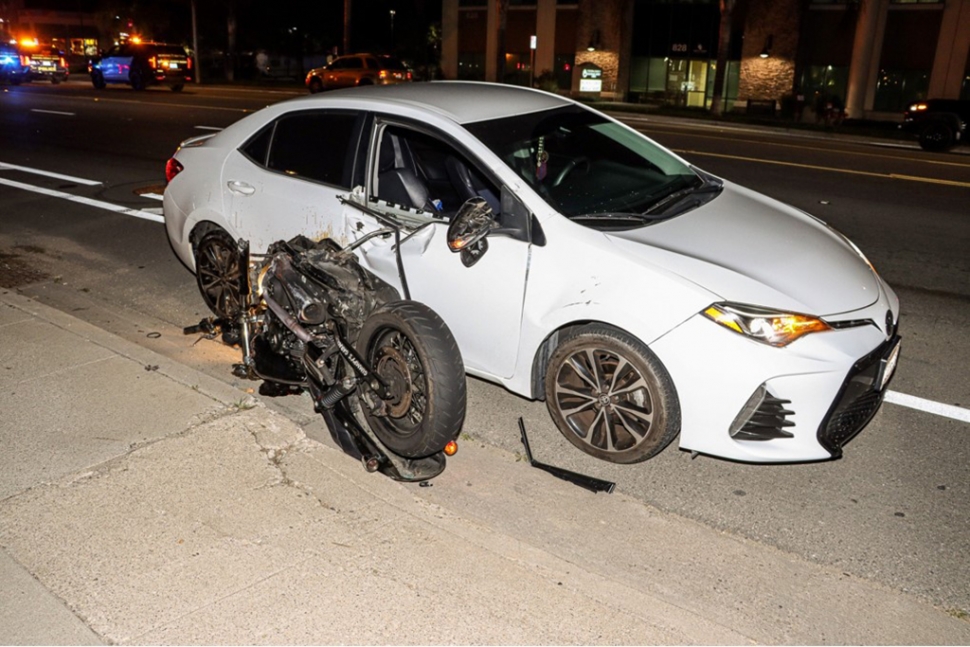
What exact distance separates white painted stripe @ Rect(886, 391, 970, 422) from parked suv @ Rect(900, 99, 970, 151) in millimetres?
18060

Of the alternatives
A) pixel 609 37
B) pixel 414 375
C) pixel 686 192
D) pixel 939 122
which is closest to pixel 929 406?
pixel 686 192

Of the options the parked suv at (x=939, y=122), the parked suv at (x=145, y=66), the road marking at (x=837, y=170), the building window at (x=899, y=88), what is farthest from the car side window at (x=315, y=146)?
the parked suv at (x=145, y=66)

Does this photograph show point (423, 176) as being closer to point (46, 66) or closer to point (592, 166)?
point (592, 166)

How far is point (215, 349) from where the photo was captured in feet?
20.9

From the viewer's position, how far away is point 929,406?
544 centimetres

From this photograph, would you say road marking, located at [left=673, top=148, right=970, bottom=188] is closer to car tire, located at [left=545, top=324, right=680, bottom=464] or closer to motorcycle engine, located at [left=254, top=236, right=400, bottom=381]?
car tire, located at [left=545, top=324, right=680, bottom=464]

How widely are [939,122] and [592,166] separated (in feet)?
61.8

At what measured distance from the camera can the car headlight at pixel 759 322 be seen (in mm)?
4141

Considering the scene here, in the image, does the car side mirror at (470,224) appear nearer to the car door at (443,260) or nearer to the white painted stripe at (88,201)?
the car door at (443,260)

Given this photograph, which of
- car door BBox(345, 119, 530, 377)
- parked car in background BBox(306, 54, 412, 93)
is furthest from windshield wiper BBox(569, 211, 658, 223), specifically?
parked car in background BBox(306, 54, 412, 93)

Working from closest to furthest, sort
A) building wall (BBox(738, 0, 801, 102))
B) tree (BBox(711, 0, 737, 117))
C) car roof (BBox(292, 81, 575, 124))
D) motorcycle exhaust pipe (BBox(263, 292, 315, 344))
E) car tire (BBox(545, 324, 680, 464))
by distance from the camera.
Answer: car tire (BBox(545, 324, 680, 464))
motorcycle exhaust pipe (BBox(263, 292, 315, 344))
car roof (BBox(292, 81, 575, 124))
tree (BBox(711, 0, 737, 117))
building wall (BBox(738, 0, 801, 102))

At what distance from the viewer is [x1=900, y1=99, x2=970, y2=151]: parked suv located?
68.1 feet

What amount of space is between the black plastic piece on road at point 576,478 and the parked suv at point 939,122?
20.0m

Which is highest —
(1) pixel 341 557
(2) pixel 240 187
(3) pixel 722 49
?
(3) pixel 722 49
